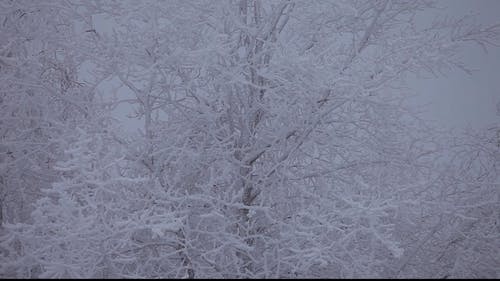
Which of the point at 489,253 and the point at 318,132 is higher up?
the point at 318,132

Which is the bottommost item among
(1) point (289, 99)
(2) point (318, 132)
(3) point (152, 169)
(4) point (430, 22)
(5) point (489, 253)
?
(5) point (489, 253)

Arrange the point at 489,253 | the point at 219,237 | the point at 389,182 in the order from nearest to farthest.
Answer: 1. the point at 219,237
2. the point at 489,253
3. the point at 389,182

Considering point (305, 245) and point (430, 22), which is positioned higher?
point (430, 22)

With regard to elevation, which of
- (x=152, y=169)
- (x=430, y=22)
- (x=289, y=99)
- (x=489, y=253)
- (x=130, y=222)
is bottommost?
(x=489, y=253)

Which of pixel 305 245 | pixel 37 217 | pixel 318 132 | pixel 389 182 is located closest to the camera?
pixel 37 217

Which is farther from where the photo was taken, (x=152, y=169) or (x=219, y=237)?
(x=152, y=169)

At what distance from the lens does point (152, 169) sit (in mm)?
4863

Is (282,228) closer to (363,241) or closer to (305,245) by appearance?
(305,245)

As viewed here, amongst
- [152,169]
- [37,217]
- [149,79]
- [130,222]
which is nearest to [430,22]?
[149,79]

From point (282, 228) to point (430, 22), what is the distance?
289cm

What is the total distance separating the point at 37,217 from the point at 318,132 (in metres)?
3.10

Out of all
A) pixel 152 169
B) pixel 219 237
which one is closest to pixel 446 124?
pixel 219 237

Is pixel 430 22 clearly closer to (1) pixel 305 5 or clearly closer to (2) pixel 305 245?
(1) pixel 305 5

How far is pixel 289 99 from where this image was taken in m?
4.82
